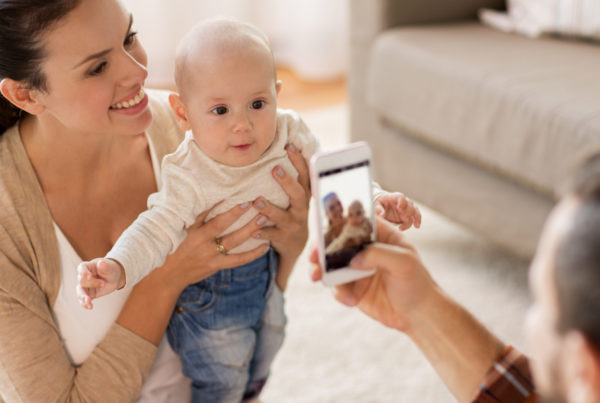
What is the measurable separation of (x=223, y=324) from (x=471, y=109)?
109cm

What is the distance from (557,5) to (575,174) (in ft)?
5.94

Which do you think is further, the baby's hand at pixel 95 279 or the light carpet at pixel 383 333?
the light carpet at pixel 383 333

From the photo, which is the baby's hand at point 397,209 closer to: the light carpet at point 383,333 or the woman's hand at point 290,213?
the woman's hand at point 290,213

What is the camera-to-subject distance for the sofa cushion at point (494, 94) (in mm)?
1819

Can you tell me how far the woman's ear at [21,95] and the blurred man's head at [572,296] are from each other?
2.83 feet

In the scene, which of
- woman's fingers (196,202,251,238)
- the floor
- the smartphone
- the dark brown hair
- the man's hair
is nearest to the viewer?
the man's hair

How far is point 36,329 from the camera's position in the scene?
1.14m

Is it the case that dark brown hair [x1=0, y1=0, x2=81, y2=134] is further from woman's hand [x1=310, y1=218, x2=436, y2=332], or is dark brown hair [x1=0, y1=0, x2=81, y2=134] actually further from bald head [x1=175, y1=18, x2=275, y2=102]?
woman's hand [x1=310, y1=218, x2=436, y2=332]

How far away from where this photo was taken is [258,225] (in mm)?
1217

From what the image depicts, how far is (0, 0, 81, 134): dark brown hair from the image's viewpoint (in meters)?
1.07

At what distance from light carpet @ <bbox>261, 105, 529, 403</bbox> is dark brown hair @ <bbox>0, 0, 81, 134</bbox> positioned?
103 centimetres

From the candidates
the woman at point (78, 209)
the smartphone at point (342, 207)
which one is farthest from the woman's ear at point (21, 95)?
the smartphone at point (342, 207)

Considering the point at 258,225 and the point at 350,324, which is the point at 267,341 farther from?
the point at 350,324

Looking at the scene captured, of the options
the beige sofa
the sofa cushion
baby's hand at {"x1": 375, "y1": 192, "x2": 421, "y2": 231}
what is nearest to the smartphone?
baby's hand at {"x1": 375, "y1": 192, "x2": 421, "y2": 231}
